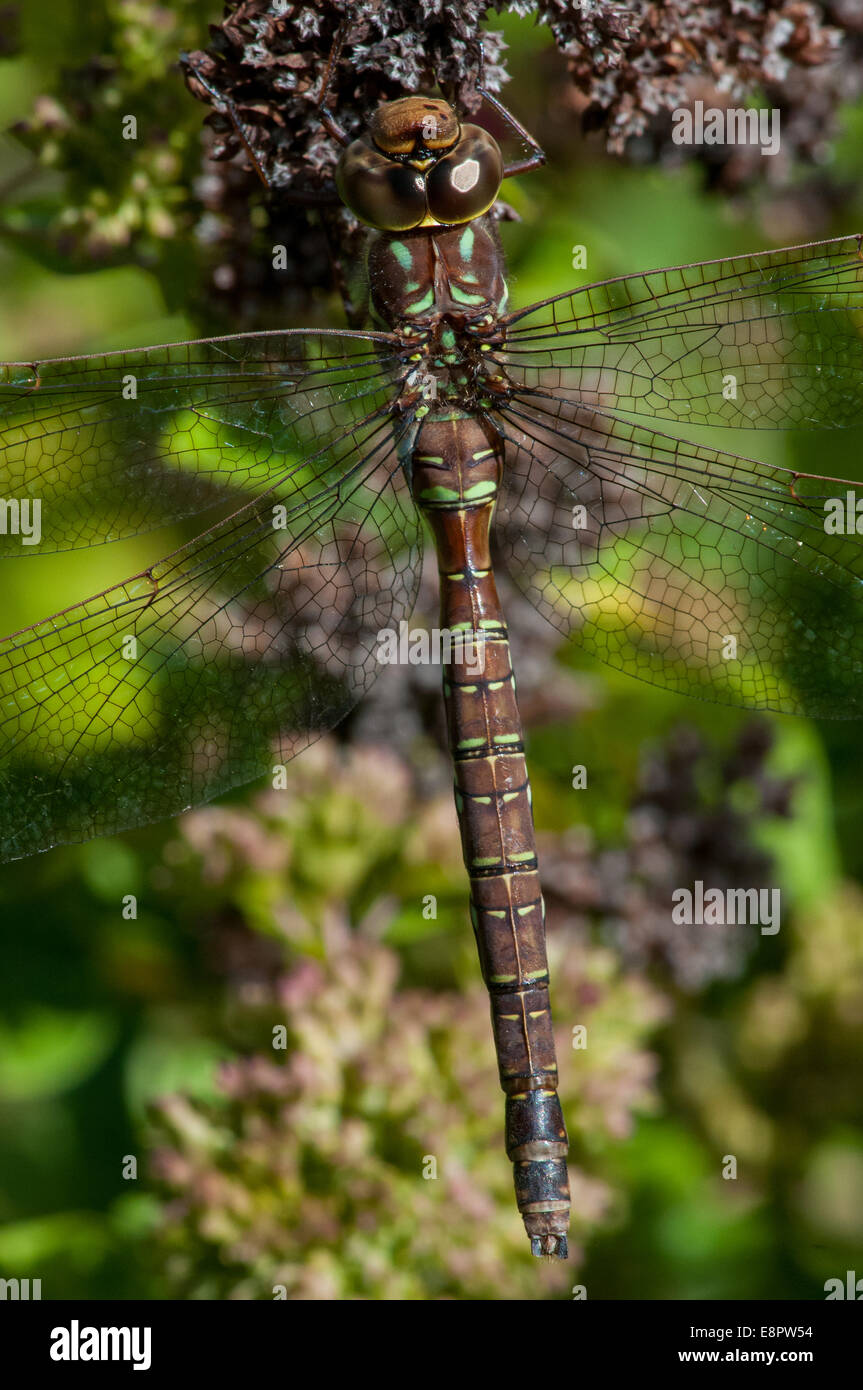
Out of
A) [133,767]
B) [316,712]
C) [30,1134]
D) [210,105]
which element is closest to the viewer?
[210,105]

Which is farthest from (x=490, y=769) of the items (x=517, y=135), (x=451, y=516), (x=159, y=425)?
(x=517, y=135)

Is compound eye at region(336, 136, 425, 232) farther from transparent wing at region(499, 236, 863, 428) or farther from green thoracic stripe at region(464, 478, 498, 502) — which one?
green thoracic stripe at region(464, 478, 498, 502)

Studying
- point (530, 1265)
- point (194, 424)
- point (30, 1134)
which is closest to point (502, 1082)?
point (530, 1265)

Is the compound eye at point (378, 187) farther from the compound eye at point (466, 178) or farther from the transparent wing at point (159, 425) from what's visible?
the transparent wing at point (159, 425)

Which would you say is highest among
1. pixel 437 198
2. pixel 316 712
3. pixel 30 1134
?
pixel 437 198

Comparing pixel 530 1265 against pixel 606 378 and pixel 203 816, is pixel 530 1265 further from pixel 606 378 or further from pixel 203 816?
pixel 606 378

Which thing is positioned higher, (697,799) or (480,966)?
(697,799)

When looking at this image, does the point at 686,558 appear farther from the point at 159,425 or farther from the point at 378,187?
the point at 159,425

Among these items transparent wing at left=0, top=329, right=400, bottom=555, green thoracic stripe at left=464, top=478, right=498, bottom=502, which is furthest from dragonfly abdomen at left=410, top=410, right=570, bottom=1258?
transparent wing at left=0, top=329, right=400, bottom=555
